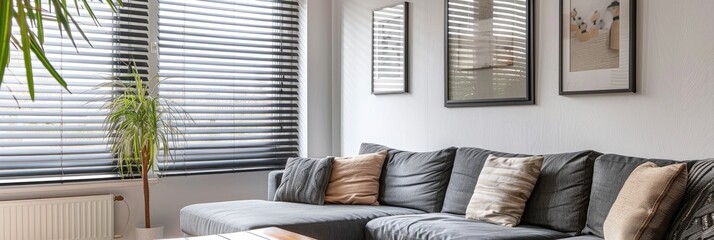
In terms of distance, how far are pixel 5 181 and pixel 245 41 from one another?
6.06 ft

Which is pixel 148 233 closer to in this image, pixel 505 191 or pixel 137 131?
pixel 137 131

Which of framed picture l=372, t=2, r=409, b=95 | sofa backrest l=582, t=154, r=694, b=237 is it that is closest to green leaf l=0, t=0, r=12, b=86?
sofa backrest l=582, t=154, r=694, b=237

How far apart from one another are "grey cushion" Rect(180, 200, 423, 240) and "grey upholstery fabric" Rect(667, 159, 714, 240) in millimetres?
1542

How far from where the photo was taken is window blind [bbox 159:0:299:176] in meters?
4.77

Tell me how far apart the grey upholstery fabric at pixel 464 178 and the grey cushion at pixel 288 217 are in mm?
231

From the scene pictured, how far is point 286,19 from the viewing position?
206 inches

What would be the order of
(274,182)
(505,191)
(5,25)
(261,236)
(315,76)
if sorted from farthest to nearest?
1. (315,76)
2. (274,182)
3. (505,191)
4. (261,236)
5. (5,25)

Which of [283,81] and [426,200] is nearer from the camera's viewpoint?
[426,200]

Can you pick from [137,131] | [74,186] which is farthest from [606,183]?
[74,186]

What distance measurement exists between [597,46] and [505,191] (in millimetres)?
820

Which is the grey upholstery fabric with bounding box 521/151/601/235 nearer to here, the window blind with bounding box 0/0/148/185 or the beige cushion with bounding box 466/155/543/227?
the beige cushion with bounding box 466/155/543/227

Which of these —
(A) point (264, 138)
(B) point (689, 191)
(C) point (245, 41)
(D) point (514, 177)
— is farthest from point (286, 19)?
(B) point (689, 191)

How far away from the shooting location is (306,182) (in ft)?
13.6

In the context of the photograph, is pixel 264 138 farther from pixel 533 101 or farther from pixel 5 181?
pixel 533 101
